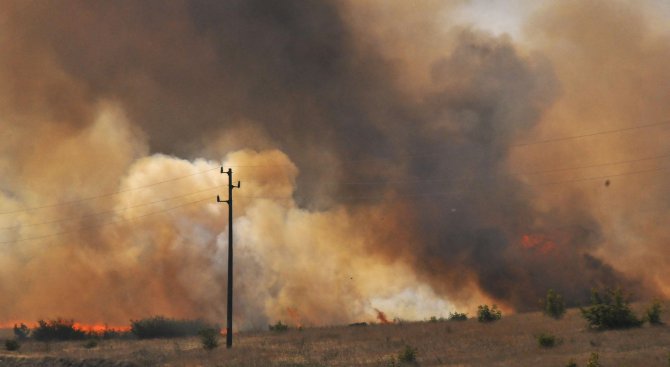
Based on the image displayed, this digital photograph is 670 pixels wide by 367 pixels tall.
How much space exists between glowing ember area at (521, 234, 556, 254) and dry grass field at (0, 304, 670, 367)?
88.8 ft

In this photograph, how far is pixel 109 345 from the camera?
181ft

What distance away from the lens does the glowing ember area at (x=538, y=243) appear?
79.5 meters

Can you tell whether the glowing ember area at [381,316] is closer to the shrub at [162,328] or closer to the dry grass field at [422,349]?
the shrub at [162,328]

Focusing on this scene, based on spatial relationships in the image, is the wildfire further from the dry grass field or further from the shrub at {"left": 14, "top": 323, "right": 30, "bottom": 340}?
the shrub at {"left": 14, "top": 323, "right": 30, "bottom": 340}

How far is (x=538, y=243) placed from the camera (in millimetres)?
80625

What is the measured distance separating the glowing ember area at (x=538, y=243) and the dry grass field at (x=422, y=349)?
1066 inches

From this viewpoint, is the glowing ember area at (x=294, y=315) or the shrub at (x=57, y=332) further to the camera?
the glowing ember area at (x=294, y=315)

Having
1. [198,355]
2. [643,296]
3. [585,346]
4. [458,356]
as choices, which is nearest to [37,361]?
[198,355]

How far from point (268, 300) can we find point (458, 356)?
48.6 meters

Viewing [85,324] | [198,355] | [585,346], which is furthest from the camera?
[85,324]

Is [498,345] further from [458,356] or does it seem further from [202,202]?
[202,202]

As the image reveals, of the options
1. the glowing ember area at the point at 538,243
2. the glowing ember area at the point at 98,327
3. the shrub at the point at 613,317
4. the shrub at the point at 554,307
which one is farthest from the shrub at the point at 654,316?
the glowing ember area at the point at 98,327

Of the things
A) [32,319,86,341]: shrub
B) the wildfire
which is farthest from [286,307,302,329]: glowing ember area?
[32,319,86,341]: shrub

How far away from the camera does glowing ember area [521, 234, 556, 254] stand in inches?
3130
